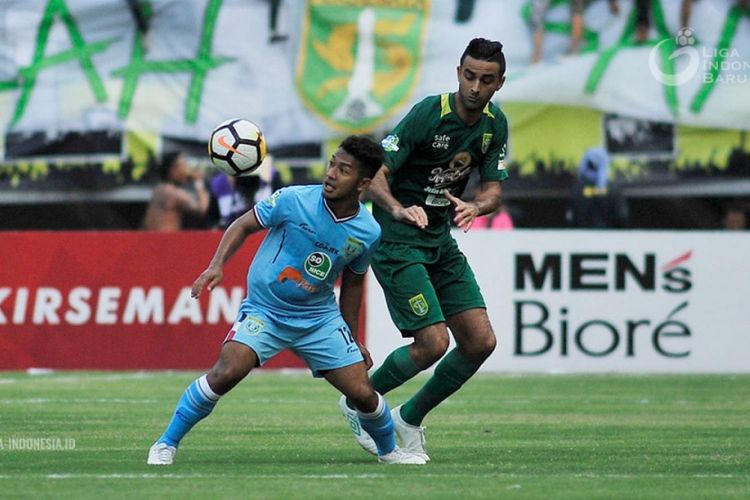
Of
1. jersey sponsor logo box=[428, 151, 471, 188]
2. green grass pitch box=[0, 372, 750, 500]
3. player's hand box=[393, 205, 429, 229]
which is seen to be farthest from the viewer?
jersey sponsor logo box=[428, 151, 471, 188]

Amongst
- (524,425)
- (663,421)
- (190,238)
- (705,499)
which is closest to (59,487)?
(705,499)

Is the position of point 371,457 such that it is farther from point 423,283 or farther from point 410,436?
point 423,283

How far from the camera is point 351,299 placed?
29.2 ft

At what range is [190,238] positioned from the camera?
664 inches

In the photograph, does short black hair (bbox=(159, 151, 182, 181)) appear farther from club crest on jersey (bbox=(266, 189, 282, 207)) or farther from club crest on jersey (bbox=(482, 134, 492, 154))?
club crest on jersey (bbox=(266, 189, 282, 207))

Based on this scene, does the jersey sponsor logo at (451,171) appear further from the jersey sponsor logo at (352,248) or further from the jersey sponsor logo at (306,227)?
the jersey sponsor logo at (306,227)

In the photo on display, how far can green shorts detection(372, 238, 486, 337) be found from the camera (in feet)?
31.3

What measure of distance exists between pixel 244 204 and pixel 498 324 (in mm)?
3019

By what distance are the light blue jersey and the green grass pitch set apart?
2.69 feet

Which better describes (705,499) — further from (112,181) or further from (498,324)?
(112,181)

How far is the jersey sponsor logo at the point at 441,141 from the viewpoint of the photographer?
31.4 ft

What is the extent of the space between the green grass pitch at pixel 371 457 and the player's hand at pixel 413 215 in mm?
1286

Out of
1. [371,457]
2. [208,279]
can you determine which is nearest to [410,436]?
[371,457]

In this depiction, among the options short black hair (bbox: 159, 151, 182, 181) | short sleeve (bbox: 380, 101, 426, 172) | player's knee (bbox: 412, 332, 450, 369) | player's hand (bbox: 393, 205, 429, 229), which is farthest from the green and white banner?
player's hand (bbox: 393, 205, 429, 229)
